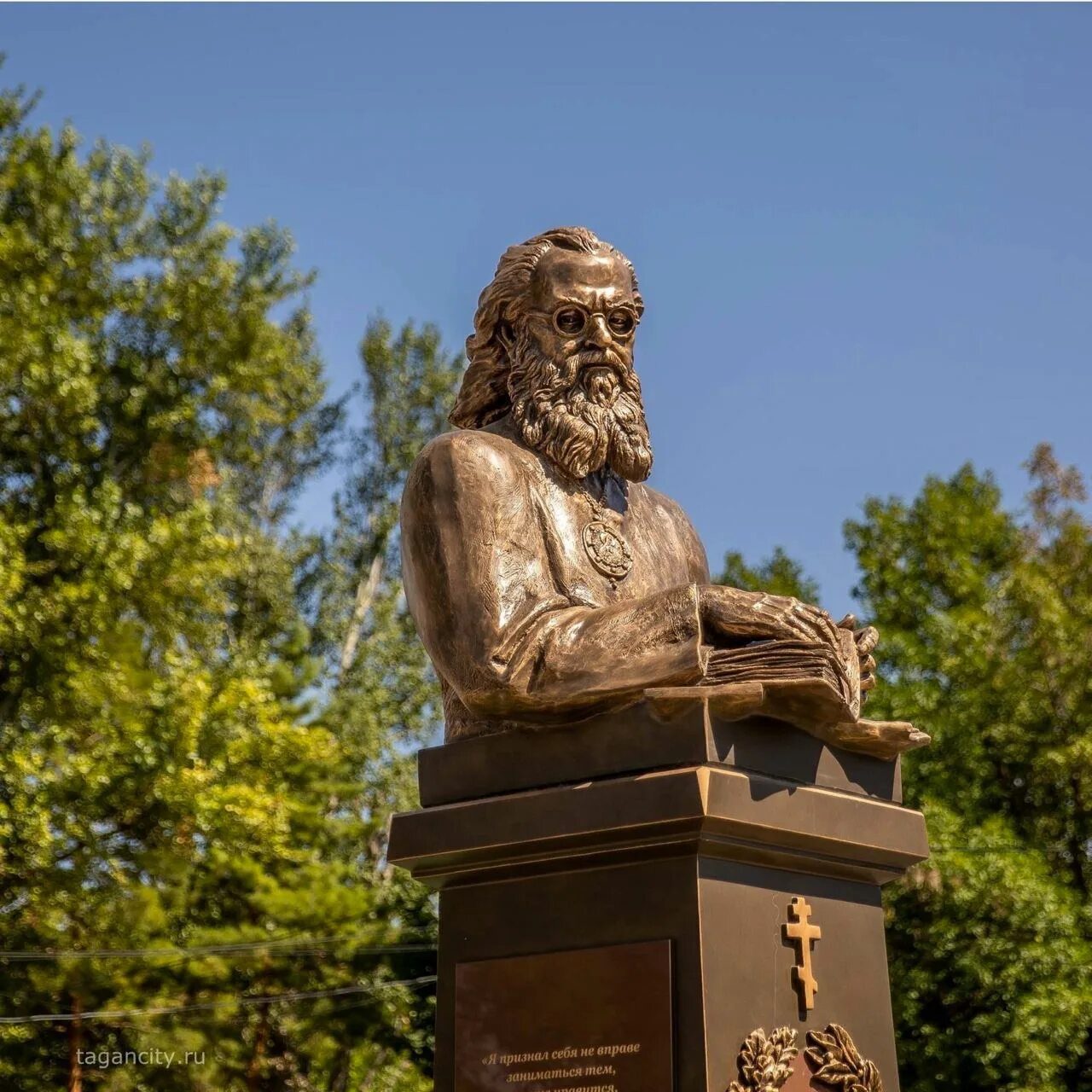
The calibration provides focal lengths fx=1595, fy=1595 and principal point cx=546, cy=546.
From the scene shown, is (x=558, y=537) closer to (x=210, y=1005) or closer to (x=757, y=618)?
(x=757, y=618)

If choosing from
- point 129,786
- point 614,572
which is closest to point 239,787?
point 129,786

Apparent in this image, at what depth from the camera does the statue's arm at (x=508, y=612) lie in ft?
13.2

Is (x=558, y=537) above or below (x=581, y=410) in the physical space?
below

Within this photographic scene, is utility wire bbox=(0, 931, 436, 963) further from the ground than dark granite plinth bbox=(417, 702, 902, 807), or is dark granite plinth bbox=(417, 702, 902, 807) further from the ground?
utility wire bbox=(0, 931, 436, 963)

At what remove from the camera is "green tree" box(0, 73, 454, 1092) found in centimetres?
1730

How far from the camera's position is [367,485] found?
27297mm

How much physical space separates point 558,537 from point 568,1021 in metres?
1.37

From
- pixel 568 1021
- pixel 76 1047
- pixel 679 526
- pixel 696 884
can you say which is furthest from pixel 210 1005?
pixel 696 884

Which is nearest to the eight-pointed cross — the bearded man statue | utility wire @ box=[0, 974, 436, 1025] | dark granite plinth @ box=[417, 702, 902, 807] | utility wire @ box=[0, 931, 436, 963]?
dark granite plinth @ box=[417, 702, 902, 807]

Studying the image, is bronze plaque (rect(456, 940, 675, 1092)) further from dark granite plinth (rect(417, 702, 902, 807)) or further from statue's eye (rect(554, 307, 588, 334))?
statue's eye (rect(554, 307, 588, 334))

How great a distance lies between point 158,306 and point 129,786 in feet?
25.2

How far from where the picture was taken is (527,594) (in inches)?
172

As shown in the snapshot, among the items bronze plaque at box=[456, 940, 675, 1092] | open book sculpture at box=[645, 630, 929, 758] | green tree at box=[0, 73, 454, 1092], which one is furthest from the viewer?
green tree at box=[0, 73, 454, 1092]

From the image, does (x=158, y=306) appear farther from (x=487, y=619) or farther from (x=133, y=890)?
(x=487, y=619)
